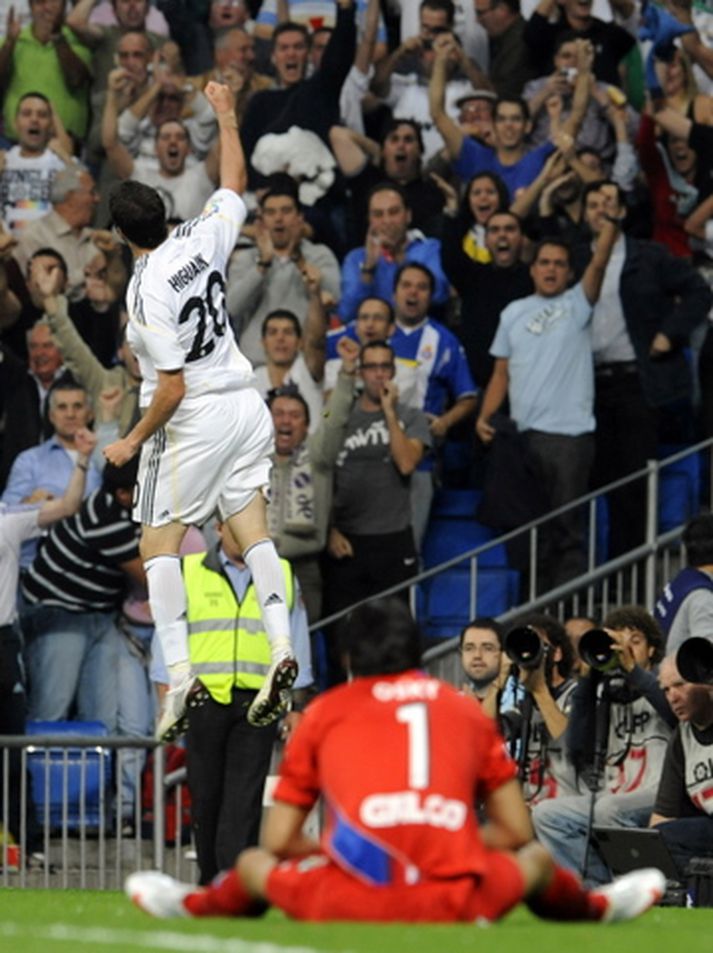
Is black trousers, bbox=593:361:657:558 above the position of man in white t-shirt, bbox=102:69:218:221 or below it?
below

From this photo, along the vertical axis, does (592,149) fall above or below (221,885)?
above

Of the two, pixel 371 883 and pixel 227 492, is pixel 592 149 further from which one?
pixel 371 883

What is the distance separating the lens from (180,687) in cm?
1160

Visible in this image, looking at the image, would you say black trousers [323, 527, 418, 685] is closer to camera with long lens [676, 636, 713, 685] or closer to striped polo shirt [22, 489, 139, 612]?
striped polo shirt [22, 489, 139, 612]

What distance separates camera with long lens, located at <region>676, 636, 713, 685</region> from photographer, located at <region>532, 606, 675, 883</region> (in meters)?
0.66

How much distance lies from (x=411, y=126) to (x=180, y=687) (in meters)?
7.74

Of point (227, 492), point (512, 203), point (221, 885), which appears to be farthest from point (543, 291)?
point (221, 885)

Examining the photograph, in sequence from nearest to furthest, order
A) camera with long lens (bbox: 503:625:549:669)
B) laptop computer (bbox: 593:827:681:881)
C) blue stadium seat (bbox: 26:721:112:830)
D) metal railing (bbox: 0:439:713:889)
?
1. laptop computer (bbox: 593:827:681:881)
2. camera with long lens (bbox: 503:625:549:669)
3. metal railing (bbox: 0:439:713:889)
4. blue stadium seat (bbox: 26:721:112:830)

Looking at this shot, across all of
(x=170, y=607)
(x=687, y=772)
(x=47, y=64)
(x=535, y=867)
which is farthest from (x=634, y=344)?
(x=535, y=867)

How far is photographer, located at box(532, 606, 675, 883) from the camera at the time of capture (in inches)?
478

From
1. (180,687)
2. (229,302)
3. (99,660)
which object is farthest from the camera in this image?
(229,302)

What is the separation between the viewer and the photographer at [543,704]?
12570 millimetres

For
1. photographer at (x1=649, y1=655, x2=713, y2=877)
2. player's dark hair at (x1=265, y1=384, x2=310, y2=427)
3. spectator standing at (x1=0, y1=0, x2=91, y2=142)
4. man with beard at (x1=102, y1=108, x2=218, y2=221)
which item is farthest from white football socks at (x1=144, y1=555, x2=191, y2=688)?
spectator standing at (x1=0, y1=0, x2=91, y2=142)

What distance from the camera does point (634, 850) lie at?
11.7m
